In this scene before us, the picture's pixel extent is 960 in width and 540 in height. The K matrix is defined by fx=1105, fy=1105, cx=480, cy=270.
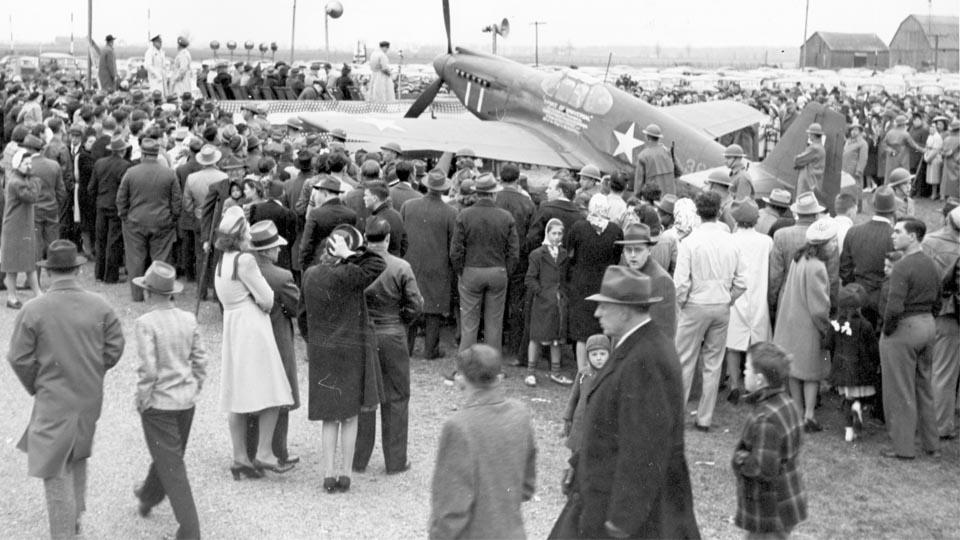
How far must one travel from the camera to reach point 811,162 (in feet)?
43.2

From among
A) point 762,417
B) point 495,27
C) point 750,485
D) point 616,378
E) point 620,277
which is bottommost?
point 750,485

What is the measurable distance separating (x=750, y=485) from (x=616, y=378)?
1169 millimetres

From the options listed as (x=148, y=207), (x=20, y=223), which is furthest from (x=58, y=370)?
(x=148, y=207)

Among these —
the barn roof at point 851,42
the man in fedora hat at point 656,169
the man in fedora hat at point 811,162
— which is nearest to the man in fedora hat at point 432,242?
the man in fedora hat at point 656,169

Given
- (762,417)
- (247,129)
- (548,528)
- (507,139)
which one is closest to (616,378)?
(762,417)

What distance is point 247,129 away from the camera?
49.0 feet

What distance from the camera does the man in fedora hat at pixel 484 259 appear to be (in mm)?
9547

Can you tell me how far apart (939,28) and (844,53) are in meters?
7.44

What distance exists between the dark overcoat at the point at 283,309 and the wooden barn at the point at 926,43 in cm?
7978

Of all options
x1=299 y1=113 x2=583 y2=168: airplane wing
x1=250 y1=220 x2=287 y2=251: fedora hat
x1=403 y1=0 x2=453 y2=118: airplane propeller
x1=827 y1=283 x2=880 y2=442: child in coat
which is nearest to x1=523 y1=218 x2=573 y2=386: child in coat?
x1=827 y1=283 x2=880 y2=442: child in coat

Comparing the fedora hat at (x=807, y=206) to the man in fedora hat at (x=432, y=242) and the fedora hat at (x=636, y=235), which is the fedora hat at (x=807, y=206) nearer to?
the fedora hat at (x=636, y=235)

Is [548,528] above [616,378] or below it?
below

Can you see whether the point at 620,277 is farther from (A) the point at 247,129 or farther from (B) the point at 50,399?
(A) the point at 247,129

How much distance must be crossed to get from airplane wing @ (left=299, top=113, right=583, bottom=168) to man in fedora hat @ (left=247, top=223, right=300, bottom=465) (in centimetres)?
985
